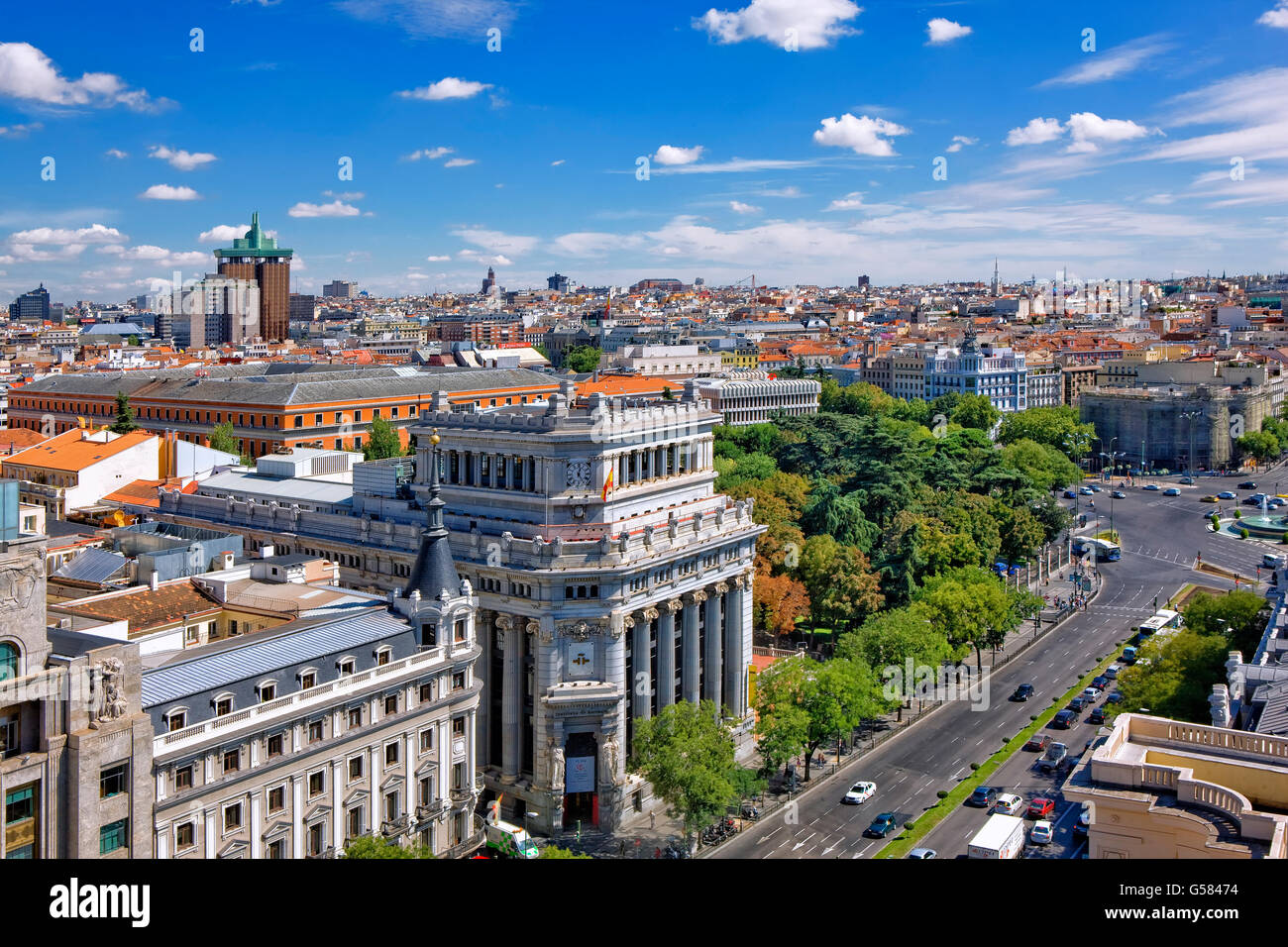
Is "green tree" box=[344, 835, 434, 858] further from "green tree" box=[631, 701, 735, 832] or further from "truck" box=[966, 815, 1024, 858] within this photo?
"truck" box=[966, 815, 1024, 858]

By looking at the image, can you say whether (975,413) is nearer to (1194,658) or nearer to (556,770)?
(1194,658)

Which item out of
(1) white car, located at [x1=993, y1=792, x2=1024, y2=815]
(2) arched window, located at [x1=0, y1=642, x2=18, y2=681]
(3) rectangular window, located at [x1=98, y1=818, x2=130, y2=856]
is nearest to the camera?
(2) arched window, located at [x1=0, y1=642, x2=18, y2=681]

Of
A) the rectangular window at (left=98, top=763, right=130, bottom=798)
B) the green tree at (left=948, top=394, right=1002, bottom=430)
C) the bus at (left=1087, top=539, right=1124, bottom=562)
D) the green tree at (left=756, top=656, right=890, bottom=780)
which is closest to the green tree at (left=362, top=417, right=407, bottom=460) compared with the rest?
the green tree at (left=756, top=656, right=890, bottom=780)

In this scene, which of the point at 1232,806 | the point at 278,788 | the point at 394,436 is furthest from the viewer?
the point at 394,436

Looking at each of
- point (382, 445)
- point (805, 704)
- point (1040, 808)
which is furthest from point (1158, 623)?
point (382, 445)

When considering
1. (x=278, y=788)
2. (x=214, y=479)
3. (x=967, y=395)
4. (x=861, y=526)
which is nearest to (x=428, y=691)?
(x=278, y=788)

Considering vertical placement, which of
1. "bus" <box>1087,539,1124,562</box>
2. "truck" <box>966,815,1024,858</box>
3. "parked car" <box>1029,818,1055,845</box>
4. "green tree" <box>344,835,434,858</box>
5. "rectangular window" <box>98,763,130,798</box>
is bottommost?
"parked car" <box>1029,818,1055,845</box>
